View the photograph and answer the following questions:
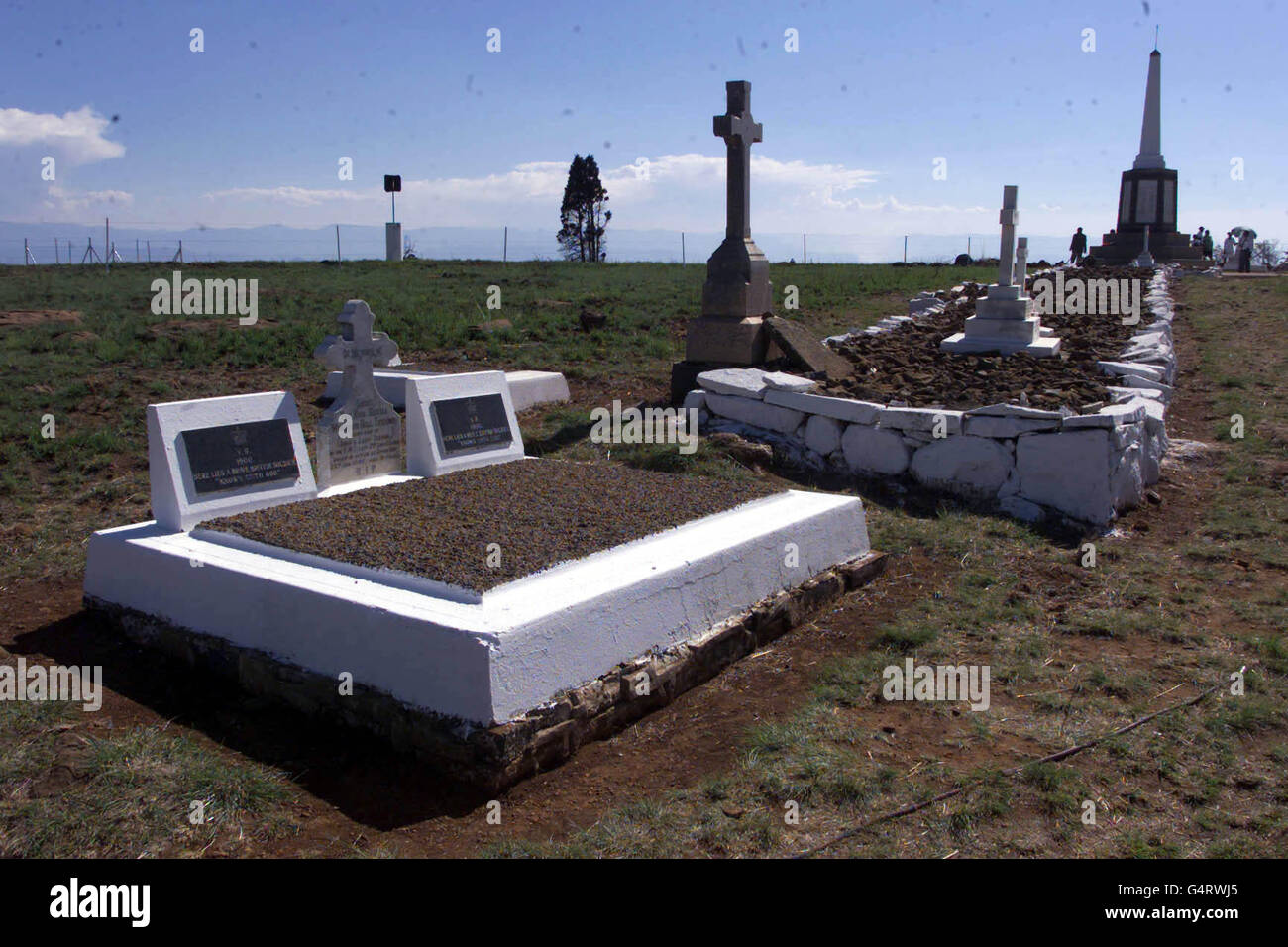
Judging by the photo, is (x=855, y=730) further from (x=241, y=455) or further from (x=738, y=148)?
(x=738, y=148)

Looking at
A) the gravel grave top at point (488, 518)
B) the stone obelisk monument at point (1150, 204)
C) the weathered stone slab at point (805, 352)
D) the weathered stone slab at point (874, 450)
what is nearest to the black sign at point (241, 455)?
the gravel grave top at point (488, 518)

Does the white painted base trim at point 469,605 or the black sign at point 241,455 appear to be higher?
the black sign at point 241,455

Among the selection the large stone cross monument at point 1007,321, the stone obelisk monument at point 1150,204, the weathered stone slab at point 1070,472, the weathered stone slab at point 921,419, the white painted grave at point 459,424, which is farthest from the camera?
the stone obelisk monument at point 1150,204

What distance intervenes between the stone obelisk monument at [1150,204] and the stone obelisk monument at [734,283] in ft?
80.7

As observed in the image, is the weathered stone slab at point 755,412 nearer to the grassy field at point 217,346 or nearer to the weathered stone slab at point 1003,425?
the weathered stone slab at point 1003,425

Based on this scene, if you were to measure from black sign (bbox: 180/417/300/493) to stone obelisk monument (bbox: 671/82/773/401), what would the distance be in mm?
4962

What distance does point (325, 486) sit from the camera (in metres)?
6.23

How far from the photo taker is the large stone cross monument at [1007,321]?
12102 mm

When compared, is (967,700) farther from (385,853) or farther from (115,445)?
(115,445)

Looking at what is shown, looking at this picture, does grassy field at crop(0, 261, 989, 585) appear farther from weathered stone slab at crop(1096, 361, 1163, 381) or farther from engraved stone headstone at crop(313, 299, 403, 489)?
weathered stone slab at crop(1096, 361, 1163, 381)

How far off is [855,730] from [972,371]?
6246mm

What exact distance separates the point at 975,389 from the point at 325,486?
5296 mm

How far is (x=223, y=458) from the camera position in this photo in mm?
5574

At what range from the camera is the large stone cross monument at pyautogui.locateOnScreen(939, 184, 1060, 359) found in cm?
1210
